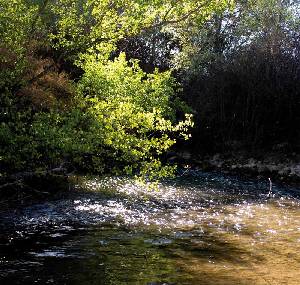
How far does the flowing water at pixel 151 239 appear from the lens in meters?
10.9

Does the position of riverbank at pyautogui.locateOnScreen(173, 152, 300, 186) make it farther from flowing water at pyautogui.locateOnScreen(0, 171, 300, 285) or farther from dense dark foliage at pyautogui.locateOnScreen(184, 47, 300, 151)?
flowing water at pyautogui.locateOnScreen(0, 171, 300, 285)

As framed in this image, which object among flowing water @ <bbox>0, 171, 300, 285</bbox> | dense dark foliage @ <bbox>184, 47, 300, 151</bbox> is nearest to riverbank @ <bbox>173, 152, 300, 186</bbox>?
dense dark foliage @ <bbox>184, 47, 300, 151</bbox>

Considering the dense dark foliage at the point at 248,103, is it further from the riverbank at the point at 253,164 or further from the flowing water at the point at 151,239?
the flowing water at the point at 151,239

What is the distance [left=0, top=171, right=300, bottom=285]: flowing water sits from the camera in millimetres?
10867

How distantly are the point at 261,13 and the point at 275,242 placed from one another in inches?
1163

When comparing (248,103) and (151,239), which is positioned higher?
(248,103)

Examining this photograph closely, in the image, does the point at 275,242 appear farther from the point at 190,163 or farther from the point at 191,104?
the point at 191,104

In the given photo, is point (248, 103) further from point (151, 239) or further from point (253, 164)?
point (151, 239)

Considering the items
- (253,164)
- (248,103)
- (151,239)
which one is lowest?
(151,239)

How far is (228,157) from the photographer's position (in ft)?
118

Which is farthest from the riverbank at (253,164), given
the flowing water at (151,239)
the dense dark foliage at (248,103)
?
the flowing water at (151,239)

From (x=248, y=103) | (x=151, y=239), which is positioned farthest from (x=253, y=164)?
(x=151, y=239)

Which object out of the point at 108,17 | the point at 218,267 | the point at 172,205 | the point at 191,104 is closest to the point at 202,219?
the point at 172,205

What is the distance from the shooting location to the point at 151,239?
1410 cm
